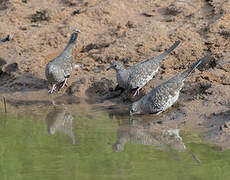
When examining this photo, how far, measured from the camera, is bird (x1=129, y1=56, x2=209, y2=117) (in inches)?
296

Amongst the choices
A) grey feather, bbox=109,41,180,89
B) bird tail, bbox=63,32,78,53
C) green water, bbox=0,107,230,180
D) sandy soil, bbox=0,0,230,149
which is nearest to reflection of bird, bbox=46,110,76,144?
green water, bbox=0,107,230,180

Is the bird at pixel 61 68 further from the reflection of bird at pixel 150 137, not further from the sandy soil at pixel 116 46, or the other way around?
the reflection of bird at pixel 150 137

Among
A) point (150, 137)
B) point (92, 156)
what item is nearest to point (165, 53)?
point (150, 137)

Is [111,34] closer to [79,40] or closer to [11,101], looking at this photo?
[79,40]

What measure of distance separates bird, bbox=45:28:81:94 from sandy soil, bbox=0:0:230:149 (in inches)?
7.8

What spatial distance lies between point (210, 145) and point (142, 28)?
14.7ft

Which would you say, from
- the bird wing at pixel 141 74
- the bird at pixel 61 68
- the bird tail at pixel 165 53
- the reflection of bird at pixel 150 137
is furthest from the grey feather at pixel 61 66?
the reflection of bird at pixel 150 137

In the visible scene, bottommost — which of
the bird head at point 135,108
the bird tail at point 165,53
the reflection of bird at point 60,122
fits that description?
the reflection of bird at point 60,122

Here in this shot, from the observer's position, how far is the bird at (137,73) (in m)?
8.30

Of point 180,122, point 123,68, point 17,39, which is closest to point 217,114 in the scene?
point 180,122

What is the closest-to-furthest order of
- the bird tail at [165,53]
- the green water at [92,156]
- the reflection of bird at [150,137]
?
the green water at [92,156], the reflection of bird at [150,137], the bird tail at [165,53]

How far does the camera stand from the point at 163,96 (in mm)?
7543

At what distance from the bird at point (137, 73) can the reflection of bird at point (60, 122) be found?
3.47 ft

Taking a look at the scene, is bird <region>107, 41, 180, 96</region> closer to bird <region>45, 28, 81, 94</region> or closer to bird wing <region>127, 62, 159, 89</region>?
bird wing <region>127, 62, 159, 89</region>
